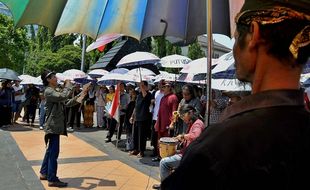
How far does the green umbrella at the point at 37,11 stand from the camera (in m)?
3.31

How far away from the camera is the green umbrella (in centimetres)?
331

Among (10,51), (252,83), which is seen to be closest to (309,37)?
(252,83)

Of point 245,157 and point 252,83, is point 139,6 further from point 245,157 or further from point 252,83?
point 245,157


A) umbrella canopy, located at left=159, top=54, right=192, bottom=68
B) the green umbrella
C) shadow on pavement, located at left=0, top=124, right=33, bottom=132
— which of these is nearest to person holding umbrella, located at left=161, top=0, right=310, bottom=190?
the green umbrella

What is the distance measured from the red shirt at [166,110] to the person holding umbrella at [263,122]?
783cm

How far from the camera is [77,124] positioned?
15570 mm

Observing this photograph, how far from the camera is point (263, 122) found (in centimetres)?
114

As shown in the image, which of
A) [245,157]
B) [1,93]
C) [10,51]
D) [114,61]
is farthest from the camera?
[10,51]

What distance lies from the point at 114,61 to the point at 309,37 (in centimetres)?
2061

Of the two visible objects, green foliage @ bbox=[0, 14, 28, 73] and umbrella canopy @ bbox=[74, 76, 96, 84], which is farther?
green foliage @ bbox=[0, 14, 28, 73]

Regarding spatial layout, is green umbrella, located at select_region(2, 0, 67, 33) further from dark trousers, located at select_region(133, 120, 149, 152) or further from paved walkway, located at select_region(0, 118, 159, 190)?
dark trousers, located at select_region(133, 120, 149, 152)

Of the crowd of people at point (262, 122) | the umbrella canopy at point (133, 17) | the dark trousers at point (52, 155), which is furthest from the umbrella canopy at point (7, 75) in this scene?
the crowd of people at point (262, 122)

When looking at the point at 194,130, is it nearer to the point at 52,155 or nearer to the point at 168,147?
the point at 168,147

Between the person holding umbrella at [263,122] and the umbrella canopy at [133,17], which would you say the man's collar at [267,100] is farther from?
the umbrella canopy at [133,17]
